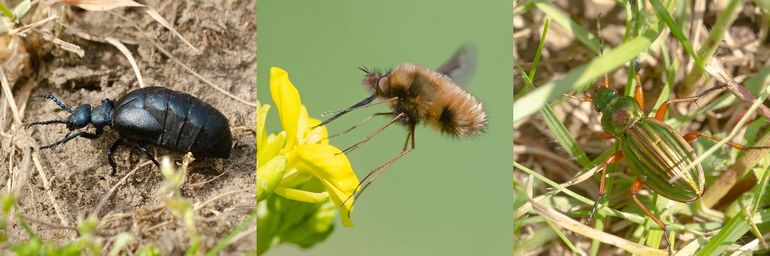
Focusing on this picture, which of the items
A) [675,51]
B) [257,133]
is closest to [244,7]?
[257,133]

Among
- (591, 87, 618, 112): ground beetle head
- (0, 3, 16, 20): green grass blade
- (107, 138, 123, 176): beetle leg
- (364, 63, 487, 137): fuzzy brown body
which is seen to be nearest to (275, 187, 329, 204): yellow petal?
(364, 63, 487, 137): fuzzy brown body

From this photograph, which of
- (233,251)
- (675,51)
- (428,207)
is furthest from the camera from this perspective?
(675,51)

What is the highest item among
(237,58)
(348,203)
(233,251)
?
(237,58)

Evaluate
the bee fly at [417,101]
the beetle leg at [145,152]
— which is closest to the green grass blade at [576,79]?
the bee fly at [417,101]

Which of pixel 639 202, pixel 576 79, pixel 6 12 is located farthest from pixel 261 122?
pixel 639 202

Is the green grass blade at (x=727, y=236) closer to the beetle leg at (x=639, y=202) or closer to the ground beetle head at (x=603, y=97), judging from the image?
the beetle leg at (x=639, y=202)

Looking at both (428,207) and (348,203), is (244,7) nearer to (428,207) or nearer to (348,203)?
(348,203)

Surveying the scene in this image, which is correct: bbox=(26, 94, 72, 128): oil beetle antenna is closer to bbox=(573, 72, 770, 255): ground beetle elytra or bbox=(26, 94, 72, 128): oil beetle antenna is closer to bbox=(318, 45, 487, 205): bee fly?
bbox=(318, 45, 487, 205): bee fly
